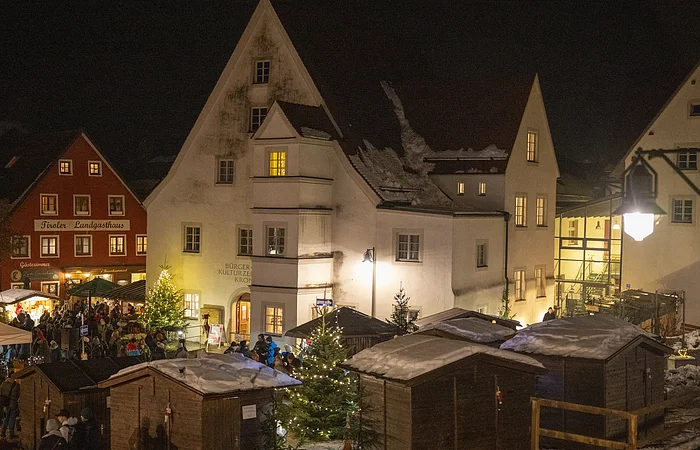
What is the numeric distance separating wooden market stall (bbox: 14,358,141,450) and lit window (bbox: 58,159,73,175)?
1344 inches

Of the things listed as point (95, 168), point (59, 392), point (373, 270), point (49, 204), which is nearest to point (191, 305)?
point (373, 270)

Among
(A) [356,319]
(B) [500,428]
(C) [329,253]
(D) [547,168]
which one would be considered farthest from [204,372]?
(D) [547,168]

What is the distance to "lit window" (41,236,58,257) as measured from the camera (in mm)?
51281

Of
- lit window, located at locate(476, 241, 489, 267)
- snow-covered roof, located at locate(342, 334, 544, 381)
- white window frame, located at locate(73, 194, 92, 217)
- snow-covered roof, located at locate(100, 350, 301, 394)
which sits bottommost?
→ snow-covered roof, located at locate(100, 350, 301, 394)

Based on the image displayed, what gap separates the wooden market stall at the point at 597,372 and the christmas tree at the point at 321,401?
4.09 metres

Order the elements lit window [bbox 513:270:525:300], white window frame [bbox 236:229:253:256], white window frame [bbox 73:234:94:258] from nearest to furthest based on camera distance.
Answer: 1. white window frame [bbox 236:229:253:256]
2. lit window [bbox 513:270:525:300]
3. white window frame [bbox 73:234:94:258]

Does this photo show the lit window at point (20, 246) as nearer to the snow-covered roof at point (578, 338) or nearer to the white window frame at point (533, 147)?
the white window frame at point (533, 147)

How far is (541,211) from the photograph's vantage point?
130 ft

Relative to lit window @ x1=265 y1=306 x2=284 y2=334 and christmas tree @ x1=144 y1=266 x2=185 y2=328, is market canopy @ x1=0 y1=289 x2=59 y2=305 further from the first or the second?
lit window @ x1=265 y1=306 x2=284 y2=334

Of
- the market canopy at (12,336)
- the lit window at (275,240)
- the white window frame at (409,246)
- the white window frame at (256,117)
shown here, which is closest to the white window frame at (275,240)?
the lit window at (275,240)

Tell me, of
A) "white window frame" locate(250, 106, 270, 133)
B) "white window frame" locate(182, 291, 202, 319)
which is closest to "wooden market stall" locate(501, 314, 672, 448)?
"white window frame" locate(250, 106, 270, 133)

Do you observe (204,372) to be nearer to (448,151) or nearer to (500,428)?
(500,428)

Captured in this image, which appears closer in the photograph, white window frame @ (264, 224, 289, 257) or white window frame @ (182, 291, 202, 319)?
white window frame @ (264, 224, 289, 257)

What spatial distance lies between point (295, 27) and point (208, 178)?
301 inches
